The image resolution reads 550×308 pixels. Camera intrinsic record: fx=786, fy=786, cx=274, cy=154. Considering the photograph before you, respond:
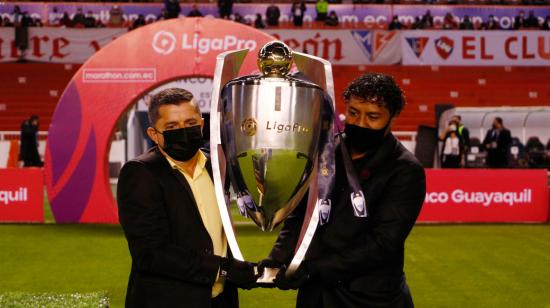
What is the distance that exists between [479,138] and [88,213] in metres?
12.3

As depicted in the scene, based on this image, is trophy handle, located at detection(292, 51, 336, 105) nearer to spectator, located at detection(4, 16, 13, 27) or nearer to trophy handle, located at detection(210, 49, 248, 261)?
trophy handle, located at detection(210, 49, 248, 261)

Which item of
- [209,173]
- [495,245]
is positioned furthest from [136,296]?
[495,245]

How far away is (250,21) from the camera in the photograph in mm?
25062

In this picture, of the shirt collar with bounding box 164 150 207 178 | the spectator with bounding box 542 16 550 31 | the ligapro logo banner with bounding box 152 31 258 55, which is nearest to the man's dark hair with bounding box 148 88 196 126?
the shirt collar with bounding box 164 150 207 178

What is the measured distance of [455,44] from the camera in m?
21.3

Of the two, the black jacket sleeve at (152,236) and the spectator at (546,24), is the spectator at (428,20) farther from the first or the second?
the black jacket sleeve at (152,236)

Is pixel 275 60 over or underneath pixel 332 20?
underneath

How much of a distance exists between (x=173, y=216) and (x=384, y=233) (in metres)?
0.72

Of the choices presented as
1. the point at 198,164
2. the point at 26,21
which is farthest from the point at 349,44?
the point at 198,164

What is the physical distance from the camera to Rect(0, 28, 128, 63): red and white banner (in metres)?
20.7

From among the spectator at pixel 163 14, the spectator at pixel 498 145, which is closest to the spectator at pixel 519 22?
the spectator at pixel 498 145

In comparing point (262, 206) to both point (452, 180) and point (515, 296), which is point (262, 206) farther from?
point (452, 180)

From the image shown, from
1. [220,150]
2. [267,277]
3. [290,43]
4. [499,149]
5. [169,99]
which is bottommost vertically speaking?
[499,149]

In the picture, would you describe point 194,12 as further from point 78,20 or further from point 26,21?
point 26,21
